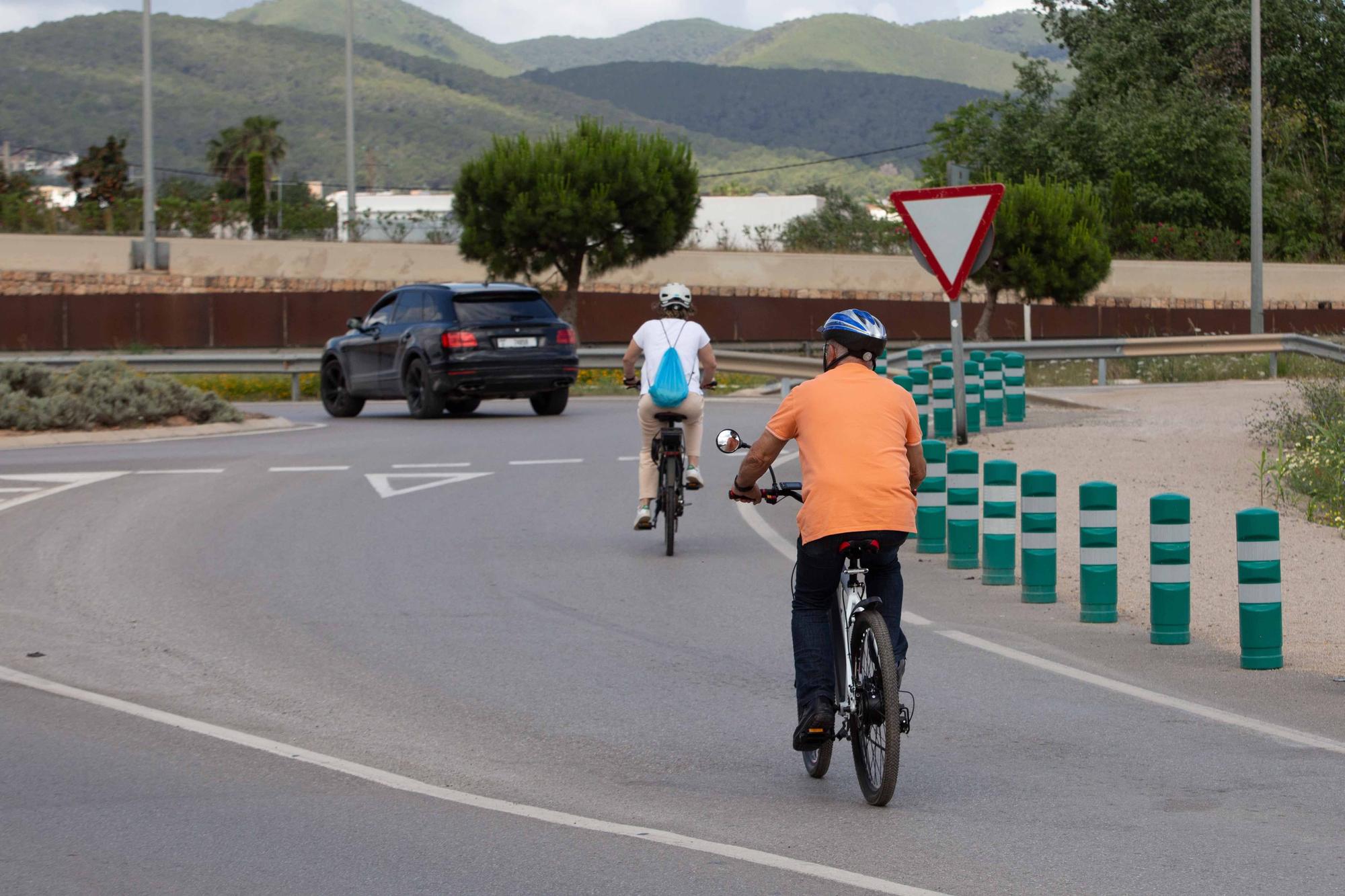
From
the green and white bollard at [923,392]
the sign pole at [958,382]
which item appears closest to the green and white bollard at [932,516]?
the sign pole at [958,382]

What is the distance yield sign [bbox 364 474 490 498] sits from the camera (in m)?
16.5

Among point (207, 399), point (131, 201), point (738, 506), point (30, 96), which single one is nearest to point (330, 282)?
point (131, 201)

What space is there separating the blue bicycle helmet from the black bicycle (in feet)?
1.69

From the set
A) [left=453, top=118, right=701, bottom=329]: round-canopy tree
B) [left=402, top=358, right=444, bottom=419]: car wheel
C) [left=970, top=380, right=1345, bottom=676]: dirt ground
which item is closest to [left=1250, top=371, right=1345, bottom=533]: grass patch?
[left=970, top=380, right=1345, bottom=676]: dirt ground

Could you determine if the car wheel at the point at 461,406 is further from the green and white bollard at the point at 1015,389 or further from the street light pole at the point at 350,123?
the street light pole at the point at 350,123

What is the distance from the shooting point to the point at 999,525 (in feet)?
37.5

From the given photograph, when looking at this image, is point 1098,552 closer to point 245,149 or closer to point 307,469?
point 307,469

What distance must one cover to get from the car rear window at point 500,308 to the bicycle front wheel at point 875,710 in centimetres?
1796

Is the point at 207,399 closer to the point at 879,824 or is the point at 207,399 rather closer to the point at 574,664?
the point at 574,664

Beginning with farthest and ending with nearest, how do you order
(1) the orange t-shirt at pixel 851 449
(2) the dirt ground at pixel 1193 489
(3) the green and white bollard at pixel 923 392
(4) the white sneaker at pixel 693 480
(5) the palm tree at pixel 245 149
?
(5) the palm tree at pixel 245 149 → (3) the green and white bollard at pixel 923 392 → (4) the white sneaker at pixel 693 480 → (2) the dirt ground at pixel 1193 489 → (1) the orange t-shirt at pixel 851 449

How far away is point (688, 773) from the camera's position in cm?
680

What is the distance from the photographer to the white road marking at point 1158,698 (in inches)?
288

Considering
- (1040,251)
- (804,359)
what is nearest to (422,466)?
(804,359)

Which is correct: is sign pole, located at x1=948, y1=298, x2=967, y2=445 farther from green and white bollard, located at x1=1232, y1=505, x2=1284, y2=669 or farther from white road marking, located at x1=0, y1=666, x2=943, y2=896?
white road marking, located at x1=0, y1=666, x2=943, y2=896
